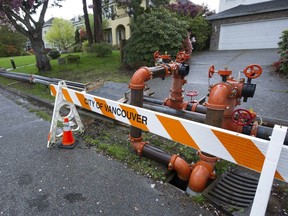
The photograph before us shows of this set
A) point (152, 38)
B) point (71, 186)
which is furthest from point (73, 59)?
point (71, 186)

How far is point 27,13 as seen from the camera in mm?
9406

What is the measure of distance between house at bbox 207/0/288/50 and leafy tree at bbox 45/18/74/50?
28.2 meters

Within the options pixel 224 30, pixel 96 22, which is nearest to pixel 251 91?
pixel 96 22

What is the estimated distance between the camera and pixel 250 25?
15.1 meters

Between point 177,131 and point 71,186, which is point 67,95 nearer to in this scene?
point 71,186

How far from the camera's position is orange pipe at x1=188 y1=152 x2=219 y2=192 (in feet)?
7.81

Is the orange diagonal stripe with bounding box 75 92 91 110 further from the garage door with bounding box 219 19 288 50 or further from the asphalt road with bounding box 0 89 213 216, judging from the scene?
the garage door with bounding box 219 19 288 50

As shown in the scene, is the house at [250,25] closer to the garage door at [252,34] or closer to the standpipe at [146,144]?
the garage door at [252,34]

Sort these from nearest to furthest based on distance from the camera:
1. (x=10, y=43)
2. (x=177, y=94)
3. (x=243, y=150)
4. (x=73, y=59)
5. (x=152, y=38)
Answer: (x=243, y=150) < (x=177, y=94) < (x=152, y=38) < (x=73, y=59) < (x=10, y=43)

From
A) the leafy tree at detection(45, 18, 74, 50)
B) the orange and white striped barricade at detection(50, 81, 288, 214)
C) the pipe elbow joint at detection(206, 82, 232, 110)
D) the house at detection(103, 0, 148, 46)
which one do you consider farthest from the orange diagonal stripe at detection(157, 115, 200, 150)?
the leafy tree at detection(45, 18, 74, 50)

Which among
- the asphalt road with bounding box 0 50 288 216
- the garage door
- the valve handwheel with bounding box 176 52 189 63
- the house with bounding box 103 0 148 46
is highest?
the house with bounding box 103 0 148 46

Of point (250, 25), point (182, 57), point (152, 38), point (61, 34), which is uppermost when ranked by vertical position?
point (61, 34)

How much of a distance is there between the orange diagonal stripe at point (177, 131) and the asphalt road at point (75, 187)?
2.81ft

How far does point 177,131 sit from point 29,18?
10.7m
